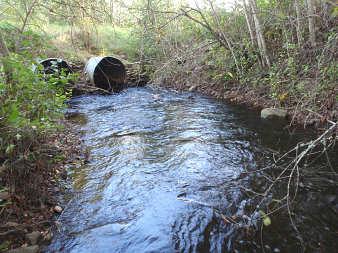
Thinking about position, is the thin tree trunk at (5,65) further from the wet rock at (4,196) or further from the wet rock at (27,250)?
the wet rock at (27,250)

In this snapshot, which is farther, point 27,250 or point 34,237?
point 34,237

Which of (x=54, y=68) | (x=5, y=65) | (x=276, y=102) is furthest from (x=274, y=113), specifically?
(x=5, y=65)

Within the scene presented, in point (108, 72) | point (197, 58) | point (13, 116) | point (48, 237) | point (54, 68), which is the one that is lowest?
point (48, 237)

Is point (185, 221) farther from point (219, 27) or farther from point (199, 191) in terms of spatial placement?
point (219, 27)

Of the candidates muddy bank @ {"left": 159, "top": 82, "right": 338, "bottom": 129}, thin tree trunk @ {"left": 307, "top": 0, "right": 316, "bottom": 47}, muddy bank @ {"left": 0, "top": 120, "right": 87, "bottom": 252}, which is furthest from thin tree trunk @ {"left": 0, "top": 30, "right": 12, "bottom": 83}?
thin tree trunk @ {"left": 307, "top": 0, "right": 316, "bottom": 47}

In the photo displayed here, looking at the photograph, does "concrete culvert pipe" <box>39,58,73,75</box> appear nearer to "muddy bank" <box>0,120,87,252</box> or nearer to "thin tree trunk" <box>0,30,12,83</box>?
"thin tree trunk" <box>0,30,12,83</box>

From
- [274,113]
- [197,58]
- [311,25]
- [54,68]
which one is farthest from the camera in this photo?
[197,58]

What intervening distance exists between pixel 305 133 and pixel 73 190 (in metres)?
4.39

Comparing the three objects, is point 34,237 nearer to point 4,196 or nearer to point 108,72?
point 4,196

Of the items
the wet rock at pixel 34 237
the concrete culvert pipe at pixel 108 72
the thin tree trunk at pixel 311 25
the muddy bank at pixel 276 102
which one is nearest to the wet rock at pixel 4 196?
the wet rock at pixel 34 237

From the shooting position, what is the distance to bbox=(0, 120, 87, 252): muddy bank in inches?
125

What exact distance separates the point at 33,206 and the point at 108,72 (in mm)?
10125

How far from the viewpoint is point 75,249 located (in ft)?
10.3

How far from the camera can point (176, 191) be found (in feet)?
13.7
